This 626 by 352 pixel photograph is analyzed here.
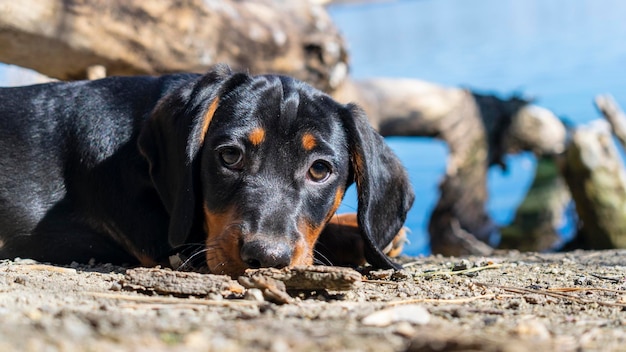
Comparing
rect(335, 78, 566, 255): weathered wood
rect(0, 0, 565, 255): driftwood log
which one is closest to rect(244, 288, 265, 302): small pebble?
rect(0, 0, 565, 255): driftwood log

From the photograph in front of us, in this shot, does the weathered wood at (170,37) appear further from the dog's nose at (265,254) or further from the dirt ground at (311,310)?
the dirt ground at (311,310)

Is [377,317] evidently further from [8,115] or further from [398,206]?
[8,115]

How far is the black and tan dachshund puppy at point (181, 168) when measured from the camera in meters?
4.36

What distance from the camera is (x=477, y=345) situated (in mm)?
2158

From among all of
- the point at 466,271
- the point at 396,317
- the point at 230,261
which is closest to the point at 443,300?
the point at 396,317

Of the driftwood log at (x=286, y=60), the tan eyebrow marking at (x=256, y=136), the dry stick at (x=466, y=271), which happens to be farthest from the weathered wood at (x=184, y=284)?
the driftwood log at (x=286, y=60)

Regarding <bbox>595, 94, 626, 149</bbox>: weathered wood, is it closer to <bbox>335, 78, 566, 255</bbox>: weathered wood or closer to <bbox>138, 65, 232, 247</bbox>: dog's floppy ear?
<bbox>335, 78, 566, 255</bbox>: weathered wood

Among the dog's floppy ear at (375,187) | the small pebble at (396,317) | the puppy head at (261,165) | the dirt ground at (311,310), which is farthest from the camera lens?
the dog's floppy ear at (375,187)

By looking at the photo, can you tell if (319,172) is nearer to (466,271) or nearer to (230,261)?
(230,261)

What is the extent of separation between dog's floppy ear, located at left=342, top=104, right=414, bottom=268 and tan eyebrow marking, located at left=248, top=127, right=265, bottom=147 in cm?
62

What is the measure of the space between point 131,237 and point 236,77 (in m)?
1.06

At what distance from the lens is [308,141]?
4.46m

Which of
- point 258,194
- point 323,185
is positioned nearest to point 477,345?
Answer: point 258,194

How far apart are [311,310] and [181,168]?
168 cm
